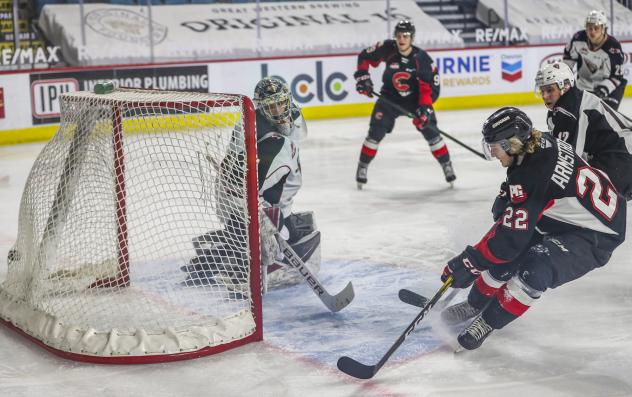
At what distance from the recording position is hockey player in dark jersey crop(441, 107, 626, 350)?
298cm

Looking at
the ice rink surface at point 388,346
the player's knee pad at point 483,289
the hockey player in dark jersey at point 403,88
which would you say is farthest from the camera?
the hockey player in dark jersey at point 403,88

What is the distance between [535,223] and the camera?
299 centimetres

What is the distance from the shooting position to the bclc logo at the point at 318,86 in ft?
32.2

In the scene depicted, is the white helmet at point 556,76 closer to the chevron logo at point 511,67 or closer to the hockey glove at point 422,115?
the hockey glove at point 422,115

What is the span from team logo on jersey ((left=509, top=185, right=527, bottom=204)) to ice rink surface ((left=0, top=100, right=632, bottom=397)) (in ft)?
1.73

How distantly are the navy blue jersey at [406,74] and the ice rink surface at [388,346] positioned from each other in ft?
4.13

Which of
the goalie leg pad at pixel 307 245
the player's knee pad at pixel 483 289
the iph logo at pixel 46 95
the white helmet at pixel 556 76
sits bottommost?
the iph logo at pixel 46 95

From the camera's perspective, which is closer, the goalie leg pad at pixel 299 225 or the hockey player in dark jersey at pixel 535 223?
the hockey player in dark jersey at pixel 535 223

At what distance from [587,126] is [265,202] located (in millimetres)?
1395

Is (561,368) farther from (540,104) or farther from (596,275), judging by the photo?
(540,104)

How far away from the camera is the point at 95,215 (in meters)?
3.75

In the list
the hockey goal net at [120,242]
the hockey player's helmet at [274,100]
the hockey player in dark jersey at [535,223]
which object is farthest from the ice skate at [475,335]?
the hockey player's helmet at [274,100]

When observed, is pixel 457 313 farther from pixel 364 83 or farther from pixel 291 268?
pixel 364 83

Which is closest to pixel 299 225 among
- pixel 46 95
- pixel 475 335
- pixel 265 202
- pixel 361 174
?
pixel 265 202
